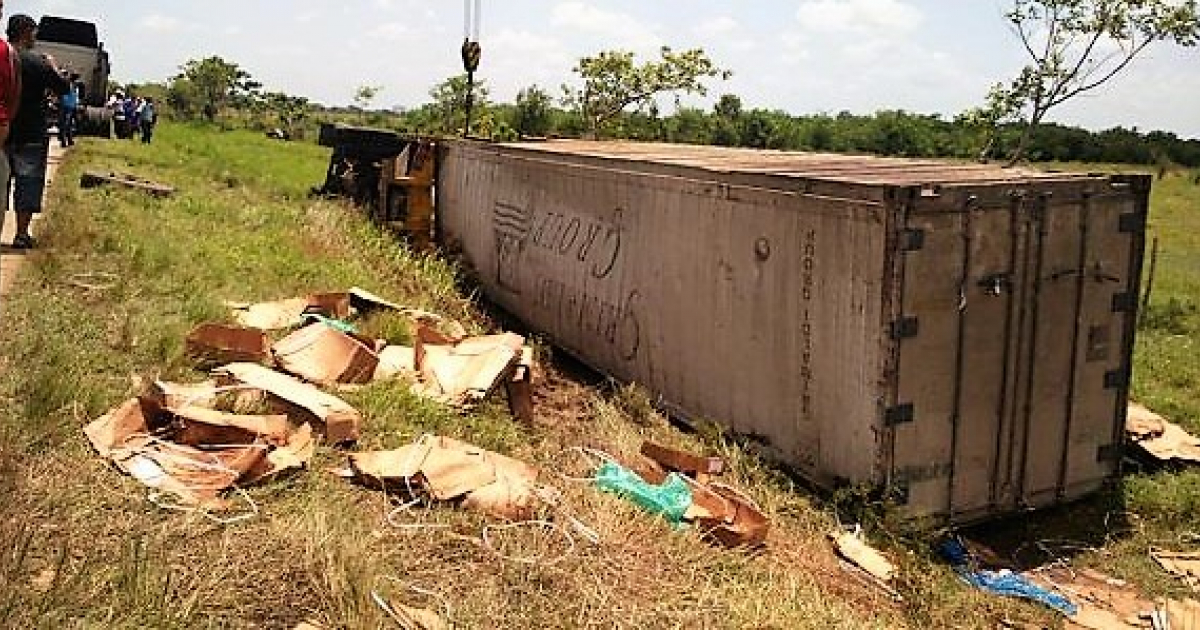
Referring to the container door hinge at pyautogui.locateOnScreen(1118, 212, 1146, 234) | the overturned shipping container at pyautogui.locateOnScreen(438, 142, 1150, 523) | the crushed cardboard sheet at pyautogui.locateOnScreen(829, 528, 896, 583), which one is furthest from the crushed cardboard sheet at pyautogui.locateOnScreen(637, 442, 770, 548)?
the container door hinge at pyautogui.locateOnScreen(1118, 212, 1146, 234)

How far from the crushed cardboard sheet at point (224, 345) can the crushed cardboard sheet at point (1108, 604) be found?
460cm

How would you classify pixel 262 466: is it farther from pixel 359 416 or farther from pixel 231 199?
pixel 231 199

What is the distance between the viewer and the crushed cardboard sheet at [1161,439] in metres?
7.03

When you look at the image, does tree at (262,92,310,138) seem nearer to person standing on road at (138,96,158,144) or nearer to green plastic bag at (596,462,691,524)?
person standing on road at (138,96,158,144)

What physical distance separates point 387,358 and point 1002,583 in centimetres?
394

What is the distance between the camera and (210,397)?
5.46 meters

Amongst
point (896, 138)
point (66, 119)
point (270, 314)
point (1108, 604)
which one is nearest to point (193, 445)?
point (270, 314)

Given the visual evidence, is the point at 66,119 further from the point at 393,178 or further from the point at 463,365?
the point at 463,365

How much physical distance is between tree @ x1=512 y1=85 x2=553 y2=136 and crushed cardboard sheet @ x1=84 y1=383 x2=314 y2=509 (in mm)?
26919

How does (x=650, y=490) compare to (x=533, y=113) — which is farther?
(x=533, y=113)

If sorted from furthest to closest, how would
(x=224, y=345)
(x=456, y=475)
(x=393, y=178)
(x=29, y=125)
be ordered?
(x=393, y=178) → (x=29, y=125) → (x=224, y=345) → (x=456, y=475)

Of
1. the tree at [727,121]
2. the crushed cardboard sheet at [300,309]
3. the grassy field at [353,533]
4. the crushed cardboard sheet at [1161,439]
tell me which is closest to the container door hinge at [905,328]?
the grassy field at [353,533]

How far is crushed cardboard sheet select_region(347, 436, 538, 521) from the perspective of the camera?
14.8ft

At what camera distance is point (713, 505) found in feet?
17.0
